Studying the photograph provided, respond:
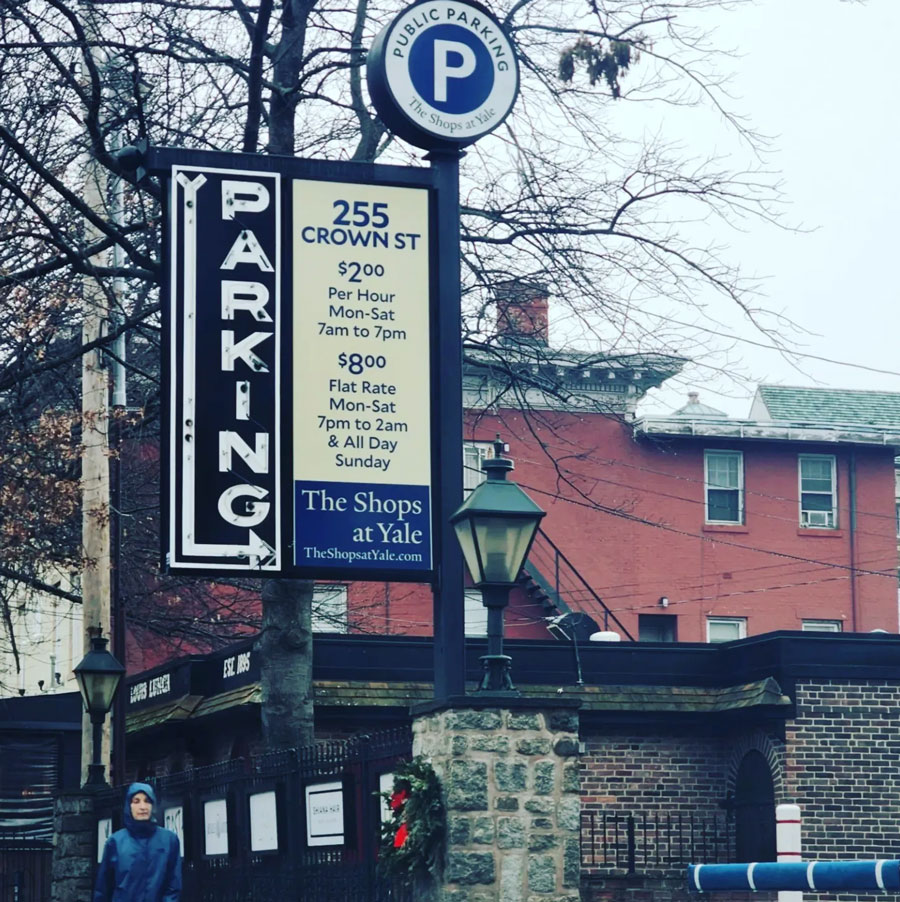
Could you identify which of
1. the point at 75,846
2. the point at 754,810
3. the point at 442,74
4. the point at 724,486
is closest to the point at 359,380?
the point at 442,74

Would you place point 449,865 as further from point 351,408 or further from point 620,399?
point 620,399

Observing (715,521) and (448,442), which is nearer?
(448,442)

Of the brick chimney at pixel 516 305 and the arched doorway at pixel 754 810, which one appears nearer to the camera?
the brick chimney at pixel 516 305

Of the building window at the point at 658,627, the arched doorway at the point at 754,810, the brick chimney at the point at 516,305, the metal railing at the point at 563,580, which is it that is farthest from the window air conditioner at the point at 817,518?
the brick chimney at the point at 516,305

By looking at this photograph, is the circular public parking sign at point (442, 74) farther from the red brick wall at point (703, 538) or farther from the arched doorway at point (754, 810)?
the red brick wall at point (703, 538)

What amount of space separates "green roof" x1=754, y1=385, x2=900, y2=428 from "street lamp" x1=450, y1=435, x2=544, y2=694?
3492 centimetres

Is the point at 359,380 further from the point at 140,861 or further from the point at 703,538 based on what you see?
the point at 703,538

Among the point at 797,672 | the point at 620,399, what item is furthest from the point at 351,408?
the point at 620,399

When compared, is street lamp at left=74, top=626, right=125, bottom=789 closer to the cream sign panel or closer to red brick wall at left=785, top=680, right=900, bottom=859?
the cream sign panel

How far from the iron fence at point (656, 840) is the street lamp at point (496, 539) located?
1323cm

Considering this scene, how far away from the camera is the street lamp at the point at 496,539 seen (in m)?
10.2

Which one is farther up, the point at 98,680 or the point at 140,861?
the point at 98,680

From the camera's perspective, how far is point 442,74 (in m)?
12.3

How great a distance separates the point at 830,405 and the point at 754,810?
22.3 metres
